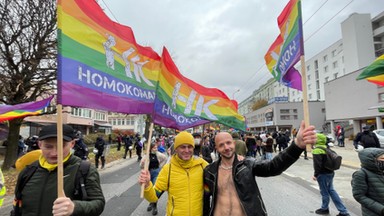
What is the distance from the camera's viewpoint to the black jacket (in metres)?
2.57

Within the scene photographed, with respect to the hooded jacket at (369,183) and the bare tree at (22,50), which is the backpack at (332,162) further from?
the bare tree at (22,50)

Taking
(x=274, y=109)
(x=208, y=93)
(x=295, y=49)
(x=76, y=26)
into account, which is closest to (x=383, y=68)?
(x=295, y=49)

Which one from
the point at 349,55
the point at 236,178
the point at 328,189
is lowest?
the point at 328,189

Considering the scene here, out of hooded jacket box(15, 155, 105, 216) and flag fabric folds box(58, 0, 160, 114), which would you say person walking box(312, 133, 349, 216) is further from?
hooded jacket box(15, 155, 105, 216)

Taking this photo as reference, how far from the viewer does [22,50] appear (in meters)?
12.1

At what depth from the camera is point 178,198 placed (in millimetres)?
2943

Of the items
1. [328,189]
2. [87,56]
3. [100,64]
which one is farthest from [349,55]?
[87,56]

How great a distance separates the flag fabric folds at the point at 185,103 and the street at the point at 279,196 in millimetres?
2434

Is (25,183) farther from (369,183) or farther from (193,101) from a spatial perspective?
(369,183)

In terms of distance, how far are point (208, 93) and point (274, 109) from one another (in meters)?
67.3

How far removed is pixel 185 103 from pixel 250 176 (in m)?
2.24

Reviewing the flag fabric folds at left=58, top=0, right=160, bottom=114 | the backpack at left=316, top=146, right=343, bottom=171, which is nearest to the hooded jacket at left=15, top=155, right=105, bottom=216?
the flag fabric folds at left=58, top=0, right=160, bottom=114

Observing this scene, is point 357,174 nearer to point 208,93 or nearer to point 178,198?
point 178,198

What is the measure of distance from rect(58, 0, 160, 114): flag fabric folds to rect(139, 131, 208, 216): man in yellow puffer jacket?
0.74m
